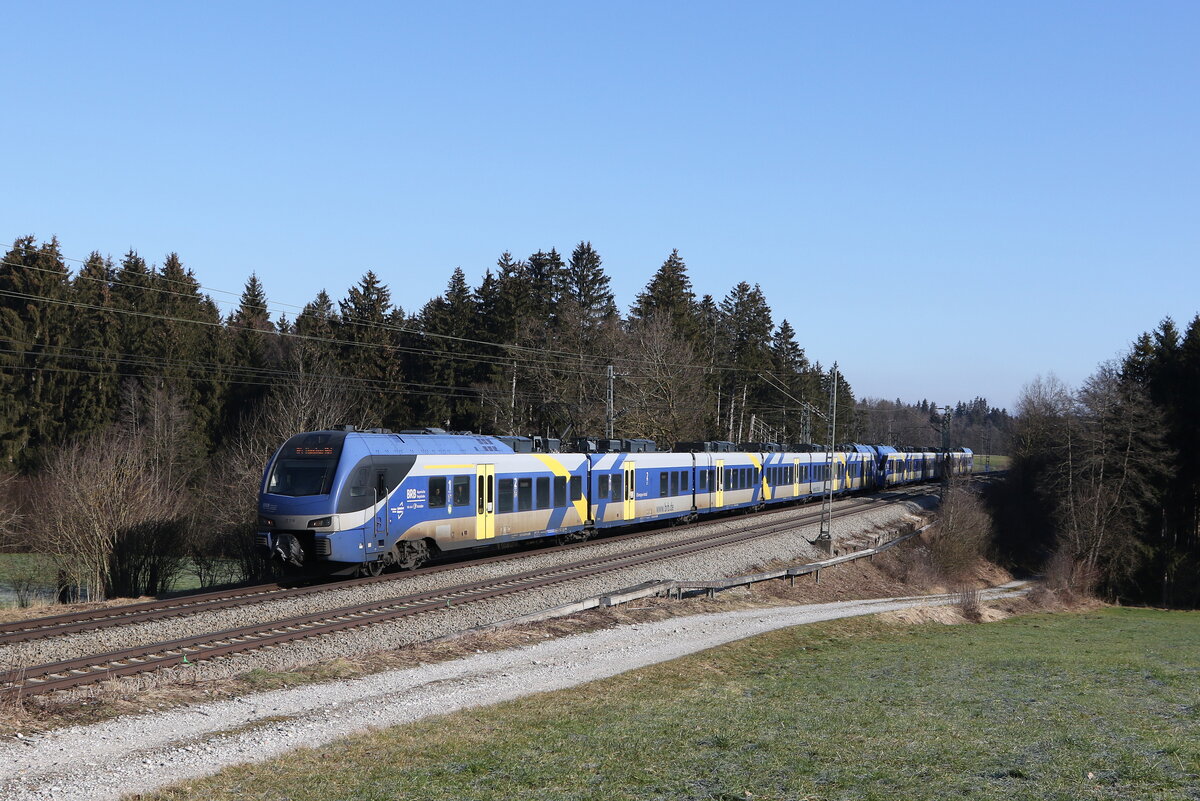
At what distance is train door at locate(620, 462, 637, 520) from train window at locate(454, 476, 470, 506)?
10.1 m

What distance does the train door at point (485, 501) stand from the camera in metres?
26.7

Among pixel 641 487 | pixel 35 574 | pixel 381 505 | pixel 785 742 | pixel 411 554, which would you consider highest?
pixel 381 505

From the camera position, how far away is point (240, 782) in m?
9.30

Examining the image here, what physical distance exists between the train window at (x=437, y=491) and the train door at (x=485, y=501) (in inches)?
58.3

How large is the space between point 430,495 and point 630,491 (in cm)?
1268

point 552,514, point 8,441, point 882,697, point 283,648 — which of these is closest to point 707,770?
point 882,697

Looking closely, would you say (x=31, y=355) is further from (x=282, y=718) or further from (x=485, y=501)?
(x=282, y=718)

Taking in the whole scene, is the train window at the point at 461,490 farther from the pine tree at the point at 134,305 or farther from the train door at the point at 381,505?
the pine tree at the point at 134,305

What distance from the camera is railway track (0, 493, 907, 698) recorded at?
13.2 metres

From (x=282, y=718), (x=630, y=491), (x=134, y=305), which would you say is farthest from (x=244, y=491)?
(x=134, y=305)

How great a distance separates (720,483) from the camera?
44.1 m

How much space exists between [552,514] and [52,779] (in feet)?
71.9

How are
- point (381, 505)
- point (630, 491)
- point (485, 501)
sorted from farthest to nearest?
point (630, 491), point (485, 501), point (381, 505)

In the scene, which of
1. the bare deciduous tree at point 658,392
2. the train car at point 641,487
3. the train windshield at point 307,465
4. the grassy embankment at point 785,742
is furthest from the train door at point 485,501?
the bare deciduous tree at point 658,392
